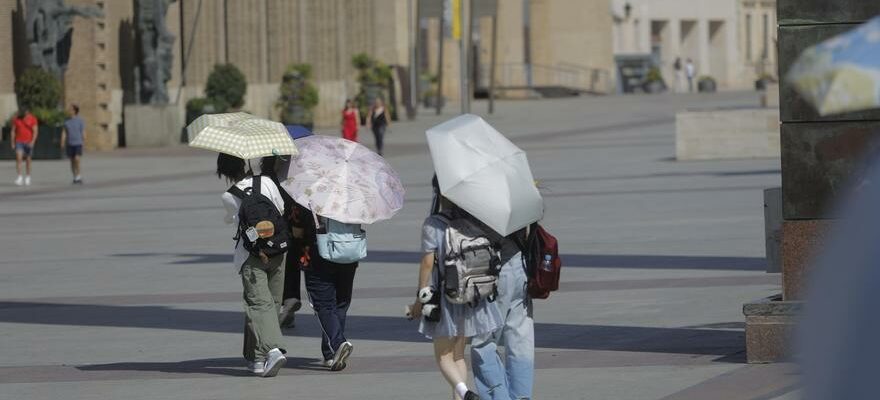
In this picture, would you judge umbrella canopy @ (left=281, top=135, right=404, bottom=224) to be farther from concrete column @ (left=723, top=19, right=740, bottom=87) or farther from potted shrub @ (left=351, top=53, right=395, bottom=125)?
concrete column @ (left=723, top=19, right=740, bottom=87)

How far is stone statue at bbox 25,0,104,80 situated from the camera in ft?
130

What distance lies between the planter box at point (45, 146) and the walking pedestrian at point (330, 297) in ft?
96.7

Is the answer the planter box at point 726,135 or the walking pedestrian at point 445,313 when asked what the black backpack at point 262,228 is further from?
the planter box at point 726,135

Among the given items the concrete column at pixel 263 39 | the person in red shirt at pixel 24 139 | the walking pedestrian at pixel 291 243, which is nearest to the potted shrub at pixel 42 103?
the person in red shirt at pixel 24 139

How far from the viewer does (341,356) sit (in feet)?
31.5

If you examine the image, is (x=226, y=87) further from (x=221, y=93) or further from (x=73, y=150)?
(x=73, y=150)

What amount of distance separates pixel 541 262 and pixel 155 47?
3806 centimetres

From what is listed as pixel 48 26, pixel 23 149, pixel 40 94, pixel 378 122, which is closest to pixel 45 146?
pixel 40 94

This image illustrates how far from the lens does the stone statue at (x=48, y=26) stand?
3969 centimetres

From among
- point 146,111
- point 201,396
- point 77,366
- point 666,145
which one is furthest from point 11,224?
point 146,111

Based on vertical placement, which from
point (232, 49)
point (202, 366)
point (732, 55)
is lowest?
point (202, 366)

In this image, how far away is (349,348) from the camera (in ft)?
31.4

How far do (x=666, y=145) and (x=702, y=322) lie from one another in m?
27.3

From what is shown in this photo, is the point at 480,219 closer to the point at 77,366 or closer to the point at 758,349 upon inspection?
the point at 758,349
